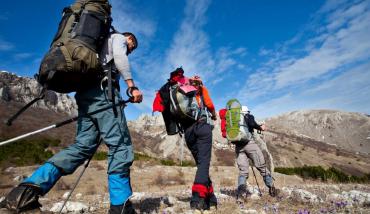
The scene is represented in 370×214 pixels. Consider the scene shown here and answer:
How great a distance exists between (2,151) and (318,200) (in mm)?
29312

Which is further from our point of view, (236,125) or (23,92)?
(23,92)

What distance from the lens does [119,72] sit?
427 centimetres

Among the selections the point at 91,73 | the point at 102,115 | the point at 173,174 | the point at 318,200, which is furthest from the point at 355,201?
the point at 173,174

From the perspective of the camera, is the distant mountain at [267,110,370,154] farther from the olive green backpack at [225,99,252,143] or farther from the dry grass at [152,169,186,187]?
the olive green backpack at [225,99,252,143]

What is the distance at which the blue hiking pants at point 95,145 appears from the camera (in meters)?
3.86

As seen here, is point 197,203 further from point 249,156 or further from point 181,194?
point 181,194

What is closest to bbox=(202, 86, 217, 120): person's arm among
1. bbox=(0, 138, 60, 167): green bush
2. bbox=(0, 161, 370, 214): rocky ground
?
bbox=(0, 161, 370, 214): rocky ground

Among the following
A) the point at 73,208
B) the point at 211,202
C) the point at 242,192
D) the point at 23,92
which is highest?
the point at 23,92

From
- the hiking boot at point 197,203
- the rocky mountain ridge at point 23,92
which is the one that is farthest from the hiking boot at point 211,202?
the rocky mountain ridge at point 23,92

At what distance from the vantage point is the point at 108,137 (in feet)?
13.2

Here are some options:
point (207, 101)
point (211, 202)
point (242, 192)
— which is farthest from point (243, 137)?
point (211, 202)

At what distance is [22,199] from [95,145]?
1151 mm

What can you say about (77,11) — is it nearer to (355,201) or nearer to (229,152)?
(355,201)

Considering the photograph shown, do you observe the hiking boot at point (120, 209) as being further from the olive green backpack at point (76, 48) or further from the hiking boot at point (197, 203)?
the olive green backpack at point (76, 48)
